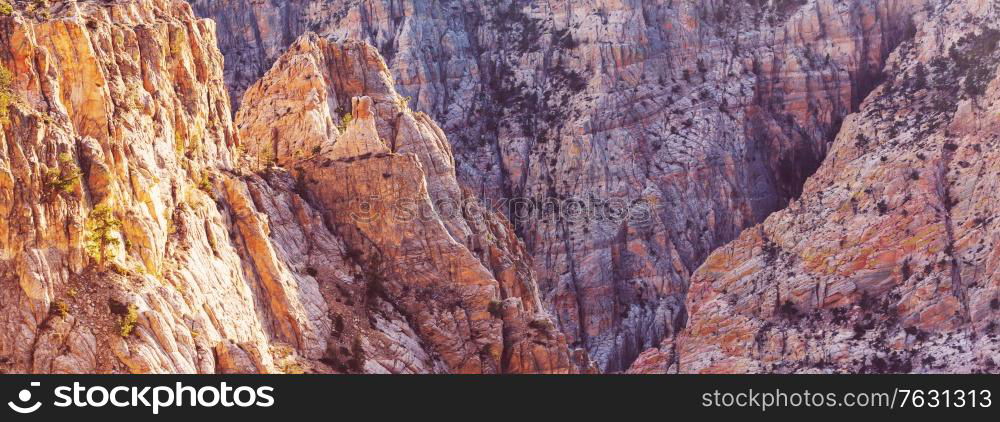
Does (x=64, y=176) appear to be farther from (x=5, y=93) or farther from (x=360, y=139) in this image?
(x=360, y=139)

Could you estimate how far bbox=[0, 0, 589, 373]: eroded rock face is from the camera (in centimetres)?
9375

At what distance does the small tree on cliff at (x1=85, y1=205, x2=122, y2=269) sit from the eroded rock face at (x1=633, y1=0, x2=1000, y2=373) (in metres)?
72.4

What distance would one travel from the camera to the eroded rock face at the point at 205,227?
93750 mm

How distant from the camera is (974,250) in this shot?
525 feet

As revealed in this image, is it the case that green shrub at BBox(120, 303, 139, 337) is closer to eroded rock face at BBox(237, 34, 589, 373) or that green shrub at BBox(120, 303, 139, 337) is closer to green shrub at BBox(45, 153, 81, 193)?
green shrub at BBox(45, 153, 81, 193)

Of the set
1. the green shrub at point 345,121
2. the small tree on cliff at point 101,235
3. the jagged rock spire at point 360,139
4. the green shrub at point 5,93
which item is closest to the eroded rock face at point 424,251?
the jagged rock spire at point 360,139

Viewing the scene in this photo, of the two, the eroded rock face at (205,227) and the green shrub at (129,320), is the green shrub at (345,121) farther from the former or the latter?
the green shrub at (129,320)

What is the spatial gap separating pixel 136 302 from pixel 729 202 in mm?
107098

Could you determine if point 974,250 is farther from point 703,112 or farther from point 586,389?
point 586,389

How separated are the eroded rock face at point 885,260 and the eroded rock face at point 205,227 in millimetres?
27273

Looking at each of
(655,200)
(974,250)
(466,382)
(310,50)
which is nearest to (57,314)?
(466,382)

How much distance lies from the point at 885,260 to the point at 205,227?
72304 mm

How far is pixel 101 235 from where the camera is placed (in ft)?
316

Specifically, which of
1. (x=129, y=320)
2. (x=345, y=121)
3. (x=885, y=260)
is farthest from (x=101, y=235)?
(x=885, y=260)
